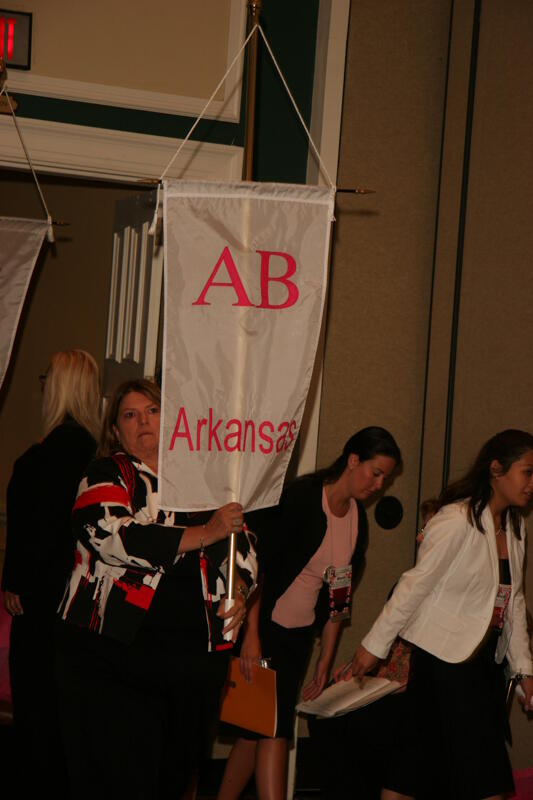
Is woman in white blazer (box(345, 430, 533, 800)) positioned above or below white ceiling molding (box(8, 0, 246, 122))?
below

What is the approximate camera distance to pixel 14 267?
358 cm

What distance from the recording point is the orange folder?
117 inches

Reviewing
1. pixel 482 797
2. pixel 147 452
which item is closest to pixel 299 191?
pixel 147 452

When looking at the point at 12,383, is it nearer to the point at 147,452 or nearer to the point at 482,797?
the point at 147,452

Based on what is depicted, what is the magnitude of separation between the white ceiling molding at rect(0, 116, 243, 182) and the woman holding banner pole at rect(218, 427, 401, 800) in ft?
4.39

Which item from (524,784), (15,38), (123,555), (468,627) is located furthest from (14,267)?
(524,784)

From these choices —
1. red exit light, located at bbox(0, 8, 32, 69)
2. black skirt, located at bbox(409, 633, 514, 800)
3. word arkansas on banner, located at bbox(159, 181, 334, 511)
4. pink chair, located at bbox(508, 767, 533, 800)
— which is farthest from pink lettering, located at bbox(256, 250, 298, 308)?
Answer: pink chair, located at bbox(508, 767, 533, 800)

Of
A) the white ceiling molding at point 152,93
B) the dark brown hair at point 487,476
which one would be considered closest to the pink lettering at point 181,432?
the dark brown hair at point 487,476

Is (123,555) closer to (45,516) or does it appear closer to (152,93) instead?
(45,516)

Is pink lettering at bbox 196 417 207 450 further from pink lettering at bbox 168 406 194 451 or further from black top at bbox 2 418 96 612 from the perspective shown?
black top at bbox 2 418 96 612

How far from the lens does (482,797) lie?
291 cm

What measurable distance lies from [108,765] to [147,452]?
0.84 metres

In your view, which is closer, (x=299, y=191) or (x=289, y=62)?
(x=299, y=191)

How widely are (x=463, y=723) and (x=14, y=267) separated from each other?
7.33 ft
